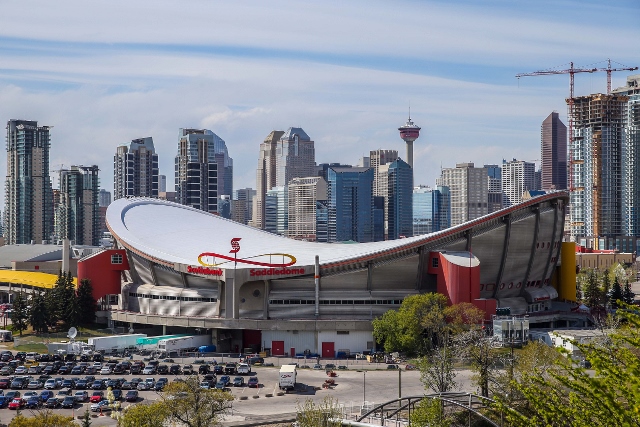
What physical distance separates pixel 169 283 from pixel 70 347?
16914 millimetres

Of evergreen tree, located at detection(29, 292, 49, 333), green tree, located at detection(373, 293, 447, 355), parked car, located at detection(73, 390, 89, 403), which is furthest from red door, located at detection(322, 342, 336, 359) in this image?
evergreen tree, located at detection(29, 292, 49, 333)

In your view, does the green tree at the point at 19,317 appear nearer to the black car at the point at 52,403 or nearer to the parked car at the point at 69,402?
the black car at the point at 52,403

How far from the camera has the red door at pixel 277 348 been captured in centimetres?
9488

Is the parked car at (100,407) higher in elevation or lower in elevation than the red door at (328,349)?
lower

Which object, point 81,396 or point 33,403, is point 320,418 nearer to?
point 81,396

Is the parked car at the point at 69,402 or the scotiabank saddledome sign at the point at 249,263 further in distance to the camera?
the scotiabank saddledome sign at the point at 249,263

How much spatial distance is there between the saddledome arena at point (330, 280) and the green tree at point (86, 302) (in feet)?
12.5

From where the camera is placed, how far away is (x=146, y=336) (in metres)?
98.9

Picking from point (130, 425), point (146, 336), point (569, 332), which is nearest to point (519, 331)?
point (569, 332)

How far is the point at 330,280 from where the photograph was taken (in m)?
97.5

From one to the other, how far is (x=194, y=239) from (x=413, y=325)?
36503 millimetres

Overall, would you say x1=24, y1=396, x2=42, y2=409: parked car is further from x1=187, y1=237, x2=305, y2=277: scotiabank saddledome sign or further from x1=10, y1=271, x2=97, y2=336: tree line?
x1=10, y1=271, x2=97, y2=336: tree line

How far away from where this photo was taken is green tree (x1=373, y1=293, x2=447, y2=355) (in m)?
87.6

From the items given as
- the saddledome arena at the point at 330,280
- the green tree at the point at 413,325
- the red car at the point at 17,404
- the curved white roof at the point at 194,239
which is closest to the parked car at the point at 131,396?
the red car at the point at 17,404
